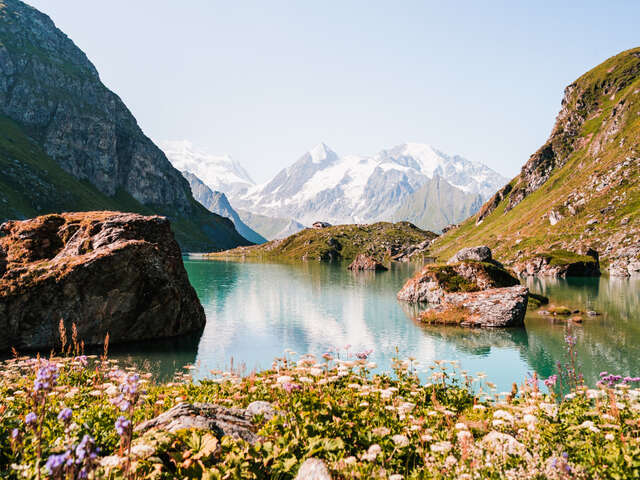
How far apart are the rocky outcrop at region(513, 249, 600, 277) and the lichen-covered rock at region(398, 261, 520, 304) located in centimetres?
6861

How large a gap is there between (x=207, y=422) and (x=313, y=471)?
9.28ft

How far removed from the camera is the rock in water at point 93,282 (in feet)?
89.9

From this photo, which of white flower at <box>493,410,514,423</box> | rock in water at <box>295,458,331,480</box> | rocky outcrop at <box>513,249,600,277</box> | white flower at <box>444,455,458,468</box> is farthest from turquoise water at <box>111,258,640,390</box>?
rocky outcrop at <box>513,249,600,277</box>

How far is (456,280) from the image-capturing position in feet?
180

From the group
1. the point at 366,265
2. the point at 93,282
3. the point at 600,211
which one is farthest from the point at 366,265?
the point at 93,282

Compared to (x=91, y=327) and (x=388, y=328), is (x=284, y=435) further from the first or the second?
(x=388, y=328)

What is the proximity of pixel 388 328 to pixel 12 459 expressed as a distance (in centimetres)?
3917

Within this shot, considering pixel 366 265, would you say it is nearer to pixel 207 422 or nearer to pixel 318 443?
pixel 207 422

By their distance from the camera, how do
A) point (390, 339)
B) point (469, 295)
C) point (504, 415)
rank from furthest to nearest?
point (469, 295) < point (390, 339) < point (504, 415)

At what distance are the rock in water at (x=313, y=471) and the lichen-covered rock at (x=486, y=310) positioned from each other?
40583 millimetres

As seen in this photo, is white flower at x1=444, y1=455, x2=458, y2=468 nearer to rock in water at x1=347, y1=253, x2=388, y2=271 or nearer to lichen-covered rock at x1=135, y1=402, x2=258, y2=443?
lichen-covered rock at x1=135, y1=402, x2=258, y2=443

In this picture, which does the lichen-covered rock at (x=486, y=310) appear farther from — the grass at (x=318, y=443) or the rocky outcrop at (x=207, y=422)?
the rocky outcrop at (x=207, y=422)

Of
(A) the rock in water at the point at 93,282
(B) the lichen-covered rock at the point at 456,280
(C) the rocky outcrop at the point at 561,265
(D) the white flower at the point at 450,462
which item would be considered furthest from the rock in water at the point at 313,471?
(C) the rocky outcrop at the point at 561,265

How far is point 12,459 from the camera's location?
6633 millimetres
